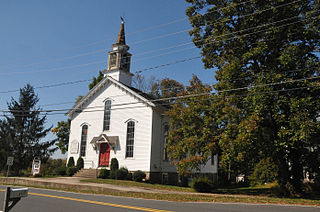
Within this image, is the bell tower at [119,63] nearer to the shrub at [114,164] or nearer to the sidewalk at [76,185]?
the shrub at [114,164]

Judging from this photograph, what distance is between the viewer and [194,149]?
1909 cm

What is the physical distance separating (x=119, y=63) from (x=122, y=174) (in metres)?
12.0

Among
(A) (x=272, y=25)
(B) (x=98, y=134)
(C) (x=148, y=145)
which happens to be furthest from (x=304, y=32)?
(B) (x=98, y=134)

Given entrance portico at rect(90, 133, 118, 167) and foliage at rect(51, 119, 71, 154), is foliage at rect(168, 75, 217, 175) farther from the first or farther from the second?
foliage at rect(51, 119, 71, 154)

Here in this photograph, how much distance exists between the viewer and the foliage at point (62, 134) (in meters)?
35.8

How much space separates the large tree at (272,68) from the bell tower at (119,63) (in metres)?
12.0

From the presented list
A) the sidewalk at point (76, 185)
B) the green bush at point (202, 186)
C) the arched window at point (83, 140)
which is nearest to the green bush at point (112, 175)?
the sidewalk at point (76, 185)

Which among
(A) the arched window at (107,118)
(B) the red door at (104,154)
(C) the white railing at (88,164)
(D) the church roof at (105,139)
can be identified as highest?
(A) the arched window at (107,118)

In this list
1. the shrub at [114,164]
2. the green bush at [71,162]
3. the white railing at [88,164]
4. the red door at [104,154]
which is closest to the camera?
the shrub at [114,164]

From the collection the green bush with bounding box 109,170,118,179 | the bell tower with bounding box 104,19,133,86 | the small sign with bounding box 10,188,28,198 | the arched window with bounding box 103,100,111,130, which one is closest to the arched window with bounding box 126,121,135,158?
the green bush with bounding box 109,170,118,179

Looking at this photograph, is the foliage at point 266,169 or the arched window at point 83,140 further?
the arched window at point 83,140

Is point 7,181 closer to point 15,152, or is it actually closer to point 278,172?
point 15,152

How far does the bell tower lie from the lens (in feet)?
97.2

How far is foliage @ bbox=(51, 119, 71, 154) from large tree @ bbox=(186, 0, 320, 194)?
23.7 m
